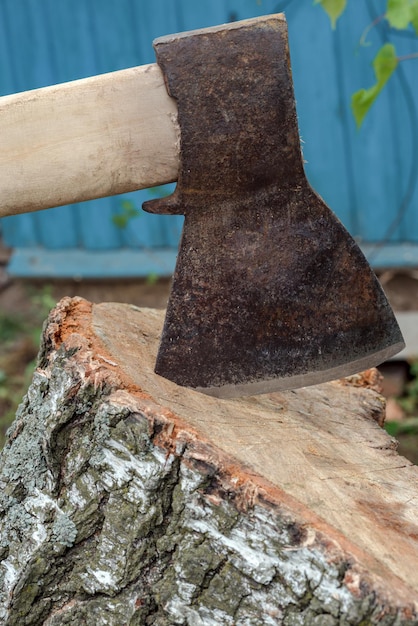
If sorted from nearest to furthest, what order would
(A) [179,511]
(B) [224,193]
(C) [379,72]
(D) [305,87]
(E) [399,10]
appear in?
(A) [179,511], (B) [224,193], (E) [399,10], (C) [379,72], (D) [305,87]

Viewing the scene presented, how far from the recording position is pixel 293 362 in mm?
1903

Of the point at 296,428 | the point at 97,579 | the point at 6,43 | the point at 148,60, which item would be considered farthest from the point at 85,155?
the point at 6,43

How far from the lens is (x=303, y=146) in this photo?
4168 millimetres

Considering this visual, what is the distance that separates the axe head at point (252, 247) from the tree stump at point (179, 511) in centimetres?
14

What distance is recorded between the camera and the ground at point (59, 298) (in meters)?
4.18

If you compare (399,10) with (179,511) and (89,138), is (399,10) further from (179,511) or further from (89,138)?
(179,511)

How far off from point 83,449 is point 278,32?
960 millimetres

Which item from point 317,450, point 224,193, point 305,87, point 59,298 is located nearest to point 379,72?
point 224,193

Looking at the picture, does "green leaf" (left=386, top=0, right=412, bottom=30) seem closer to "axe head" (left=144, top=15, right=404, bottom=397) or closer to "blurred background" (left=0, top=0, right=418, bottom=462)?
"axe head" (left=144, top=15, right=404, bottom=397)

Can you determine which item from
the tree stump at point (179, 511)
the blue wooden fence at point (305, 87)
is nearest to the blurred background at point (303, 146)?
the blue wooden fence at point (305, 87)

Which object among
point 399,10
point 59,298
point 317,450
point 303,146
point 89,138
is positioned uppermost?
point 399,10

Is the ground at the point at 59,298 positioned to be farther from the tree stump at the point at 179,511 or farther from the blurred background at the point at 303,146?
the tree stump at the point at 179,511

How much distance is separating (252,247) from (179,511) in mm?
592

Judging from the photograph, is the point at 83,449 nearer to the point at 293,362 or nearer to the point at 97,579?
the point at 97,579
